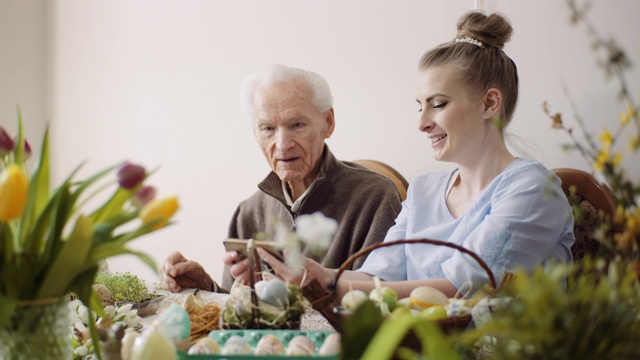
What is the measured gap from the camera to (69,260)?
0.86 meters

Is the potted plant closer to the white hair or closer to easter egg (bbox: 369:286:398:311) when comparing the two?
easter egg (bbox: 369:286:398:311)

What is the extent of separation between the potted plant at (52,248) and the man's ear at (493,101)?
3.52ft

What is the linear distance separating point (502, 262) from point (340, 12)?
1.78m

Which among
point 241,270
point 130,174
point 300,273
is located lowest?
point 241,270

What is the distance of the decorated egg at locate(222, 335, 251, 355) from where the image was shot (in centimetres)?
93

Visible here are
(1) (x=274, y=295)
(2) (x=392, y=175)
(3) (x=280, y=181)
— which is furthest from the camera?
(2) (x=392, y=175)

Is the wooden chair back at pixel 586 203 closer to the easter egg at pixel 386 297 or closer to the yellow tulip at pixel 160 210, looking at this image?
the easter egg at pixel 386 297

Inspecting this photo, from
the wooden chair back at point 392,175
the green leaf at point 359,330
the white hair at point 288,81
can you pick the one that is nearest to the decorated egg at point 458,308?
the green leaf at point 359,330

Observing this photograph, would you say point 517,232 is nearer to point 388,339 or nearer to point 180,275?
point 180,275

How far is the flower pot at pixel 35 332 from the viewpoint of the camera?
83 centimetres

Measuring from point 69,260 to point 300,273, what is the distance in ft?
2.14

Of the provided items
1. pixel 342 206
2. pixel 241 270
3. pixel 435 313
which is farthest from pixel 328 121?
pixel 435 313

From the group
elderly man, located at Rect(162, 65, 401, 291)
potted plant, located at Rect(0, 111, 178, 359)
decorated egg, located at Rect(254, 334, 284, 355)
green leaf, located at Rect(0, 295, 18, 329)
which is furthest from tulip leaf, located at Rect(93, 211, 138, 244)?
elderly man, located at Rect(162, 65, 401, 291)

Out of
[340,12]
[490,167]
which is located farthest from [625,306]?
[340,12]
